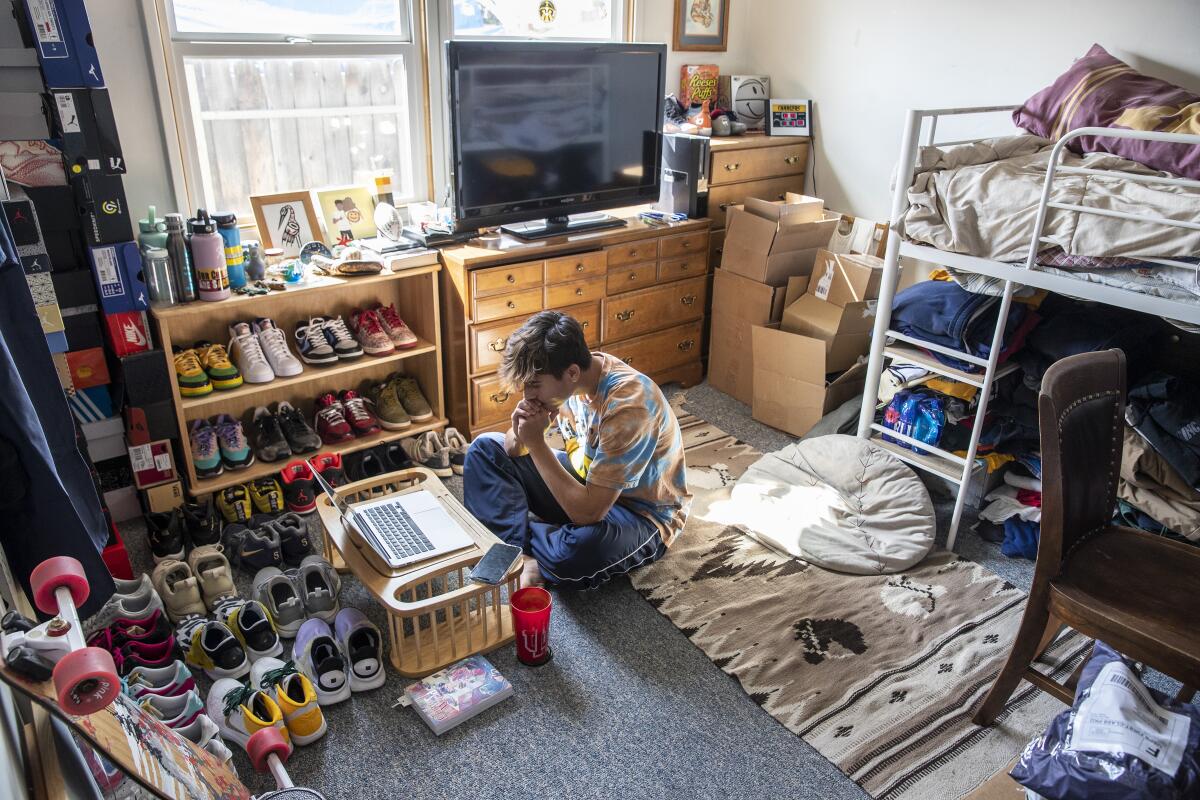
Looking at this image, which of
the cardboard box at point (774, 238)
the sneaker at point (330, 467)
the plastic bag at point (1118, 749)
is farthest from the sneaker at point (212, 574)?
the cardboard box at point (774, 238)

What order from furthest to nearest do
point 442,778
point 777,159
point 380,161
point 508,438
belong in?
1. point 777,159
2. point 380,161
3. point 508,438
4. point 442,778

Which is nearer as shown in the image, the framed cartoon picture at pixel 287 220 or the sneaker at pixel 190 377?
the sneaker at pixel 190 377

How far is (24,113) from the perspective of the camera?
2203 mm

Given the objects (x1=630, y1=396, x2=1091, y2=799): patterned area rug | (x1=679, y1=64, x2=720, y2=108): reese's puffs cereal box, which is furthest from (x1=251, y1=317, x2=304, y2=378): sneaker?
(x1=679, y1=64, x2=720, y2=108): reese's puffs cereal box

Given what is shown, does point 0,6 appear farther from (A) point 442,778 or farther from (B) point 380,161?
(A) point 442,778

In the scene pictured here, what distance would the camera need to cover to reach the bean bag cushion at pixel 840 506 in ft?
8.60

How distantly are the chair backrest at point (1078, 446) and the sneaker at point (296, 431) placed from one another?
228 centimetres

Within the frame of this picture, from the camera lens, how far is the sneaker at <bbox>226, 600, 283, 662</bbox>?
216 centimetres

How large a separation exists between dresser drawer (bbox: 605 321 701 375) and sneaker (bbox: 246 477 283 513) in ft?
4.71

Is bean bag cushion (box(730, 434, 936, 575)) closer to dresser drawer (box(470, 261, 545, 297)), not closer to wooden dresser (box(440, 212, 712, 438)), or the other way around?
wooden dresser (box(440, 212, 712, 438))

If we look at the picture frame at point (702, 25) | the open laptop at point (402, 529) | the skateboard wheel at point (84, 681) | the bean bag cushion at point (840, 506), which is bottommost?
the bean bag cushion at point (840, 506)

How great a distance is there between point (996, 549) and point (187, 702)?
246 cm

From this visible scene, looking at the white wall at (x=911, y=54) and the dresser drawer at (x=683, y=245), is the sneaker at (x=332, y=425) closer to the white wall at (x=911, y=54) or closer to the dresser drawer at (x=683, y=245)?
the dresser drawer at (x=683, y=245)

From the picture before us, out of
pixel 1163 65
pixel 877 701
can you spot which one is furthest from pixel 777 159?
pixel 877 701
